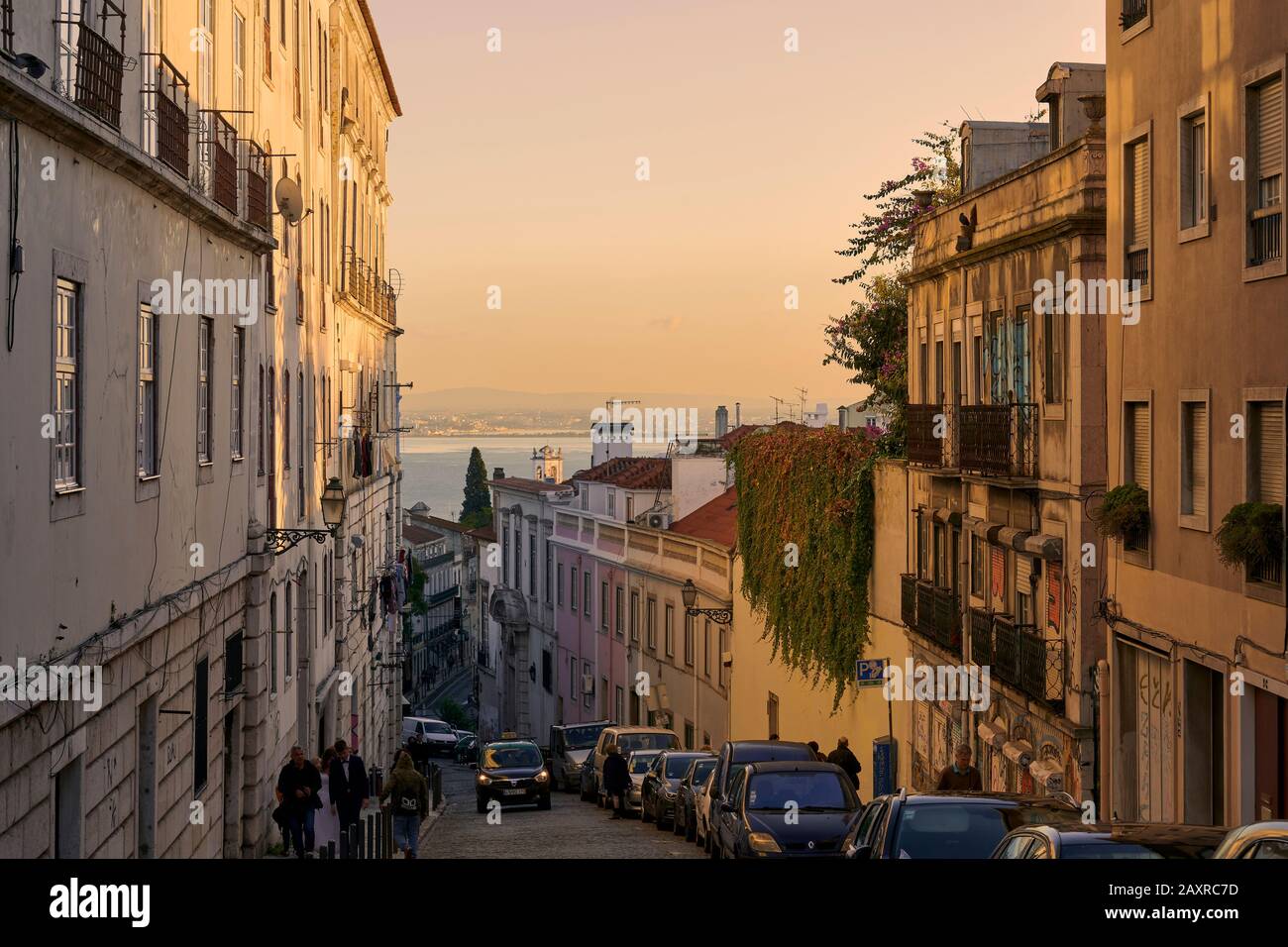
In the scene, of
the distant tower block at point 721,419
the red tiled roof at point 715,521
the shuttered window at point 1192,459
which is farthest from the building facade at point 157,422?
the distant tower block at point 721,419

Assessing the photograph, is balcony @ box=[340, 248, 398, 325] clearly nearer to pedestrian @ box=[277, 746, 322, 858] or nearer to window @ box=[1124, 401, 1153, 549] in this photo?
pedestrian @ box=[277, 746, 322, 858]

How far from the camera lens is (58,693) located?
12.9m

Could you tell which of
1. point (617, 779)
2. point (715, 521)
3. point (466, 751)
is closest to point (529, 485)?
point (466, 751)

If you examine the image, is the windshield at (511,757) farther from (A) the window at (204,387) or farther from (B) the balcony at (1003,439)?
(A) the window at (204,387)

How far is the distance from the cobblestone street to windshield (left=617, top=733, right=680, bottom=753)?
1615 millimetres

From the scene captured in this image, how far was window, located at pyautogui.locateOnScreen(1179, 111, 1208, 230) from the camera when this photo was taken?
62.4ft

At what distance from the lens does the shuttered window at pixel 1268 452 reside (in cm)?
1667

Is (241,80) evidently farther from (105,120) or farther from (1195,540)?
(1195,540)

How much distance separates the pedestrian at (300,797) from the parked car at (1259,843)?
673 inches

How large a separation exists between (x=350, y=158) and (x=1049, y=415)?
79.2 ft

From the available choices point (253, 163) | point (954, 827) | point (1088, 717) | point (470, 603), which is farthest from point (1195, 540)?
point (470, 603)

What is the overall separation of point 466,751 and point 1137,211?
53.8 metres

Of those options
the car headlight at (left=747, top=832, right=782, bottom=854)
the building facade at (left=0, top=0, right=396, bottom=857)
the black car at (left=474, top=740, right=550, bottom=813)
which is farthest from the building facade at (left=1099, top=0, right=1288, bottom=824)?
the black car at (left=474, top=740, right=550, bottom=813)

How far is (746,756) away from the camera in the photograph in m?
23.4
